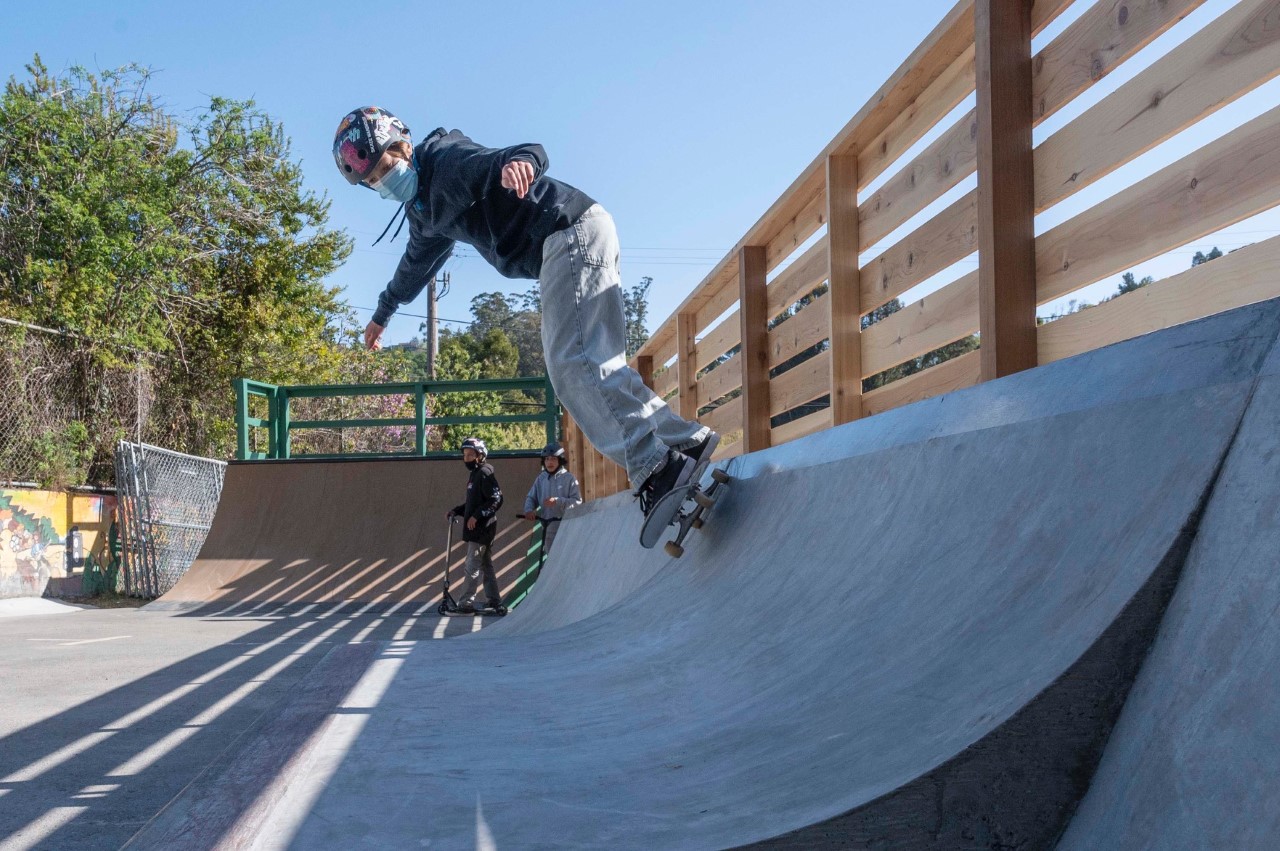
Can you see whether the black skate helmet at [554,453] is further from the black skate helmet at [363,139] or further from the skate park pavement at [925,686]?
the skate park pavement at [925,686]

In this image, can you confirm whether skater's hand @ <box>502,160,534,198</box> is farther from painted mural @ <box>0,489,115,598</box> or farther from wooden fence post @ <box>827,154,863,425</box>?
painted mural @ <box>0,489,115,598</box>

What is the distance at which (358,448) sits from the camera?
2745cm

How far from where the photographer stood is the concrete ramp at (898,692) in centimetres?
112

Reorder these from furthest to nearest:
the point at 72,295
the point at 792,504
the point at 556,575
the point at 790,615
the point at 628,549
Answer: the point at 72,295
the point at 556,575
the point at 628,549
the point at 792,504
the point at 790,615

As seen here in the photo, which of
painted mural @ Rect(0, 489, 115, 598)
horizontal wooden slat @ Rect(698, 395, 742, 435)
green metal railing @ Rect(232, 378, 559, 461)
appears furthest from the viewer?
green metal railing @ Rect(232, 378, 559, 461)

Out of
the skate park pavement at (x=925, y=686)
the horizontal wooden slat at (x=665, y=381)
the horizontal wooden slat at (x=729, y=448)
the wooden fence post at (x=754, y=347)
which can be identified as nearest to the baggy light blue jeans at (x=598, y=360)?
the skate park pavement at (x=925, y=686)

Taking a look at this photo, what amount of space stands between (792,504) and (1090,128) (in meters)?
1.20

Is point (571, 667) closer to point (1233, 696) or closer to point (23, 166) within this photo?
point (1233, 696)

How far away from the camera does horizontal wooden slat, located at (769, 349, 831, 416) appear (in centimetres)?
445

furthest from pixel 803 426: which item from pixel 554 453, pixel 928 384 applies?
pixel 554 453

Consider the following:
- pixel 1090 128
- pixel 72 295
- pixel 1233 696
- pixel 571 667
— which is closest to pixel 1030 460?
pixel 1233 696

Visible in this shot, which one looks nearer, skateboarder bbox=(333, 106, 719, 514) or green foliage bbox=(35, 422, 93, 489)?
skateboarder bbox=(333, 106, 719, 514)

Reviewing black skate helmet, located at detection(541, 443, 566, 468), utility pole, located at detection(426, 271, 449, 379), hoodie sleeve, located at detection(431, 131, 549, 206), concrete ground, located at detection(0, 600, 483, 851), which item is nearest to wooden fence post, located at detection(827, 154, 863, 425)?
hoodie sleeve, located at detection(431, 131, 549, 206)

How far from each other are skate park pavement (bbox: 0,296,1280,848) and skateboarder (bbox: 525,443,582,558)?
724 centimetres
